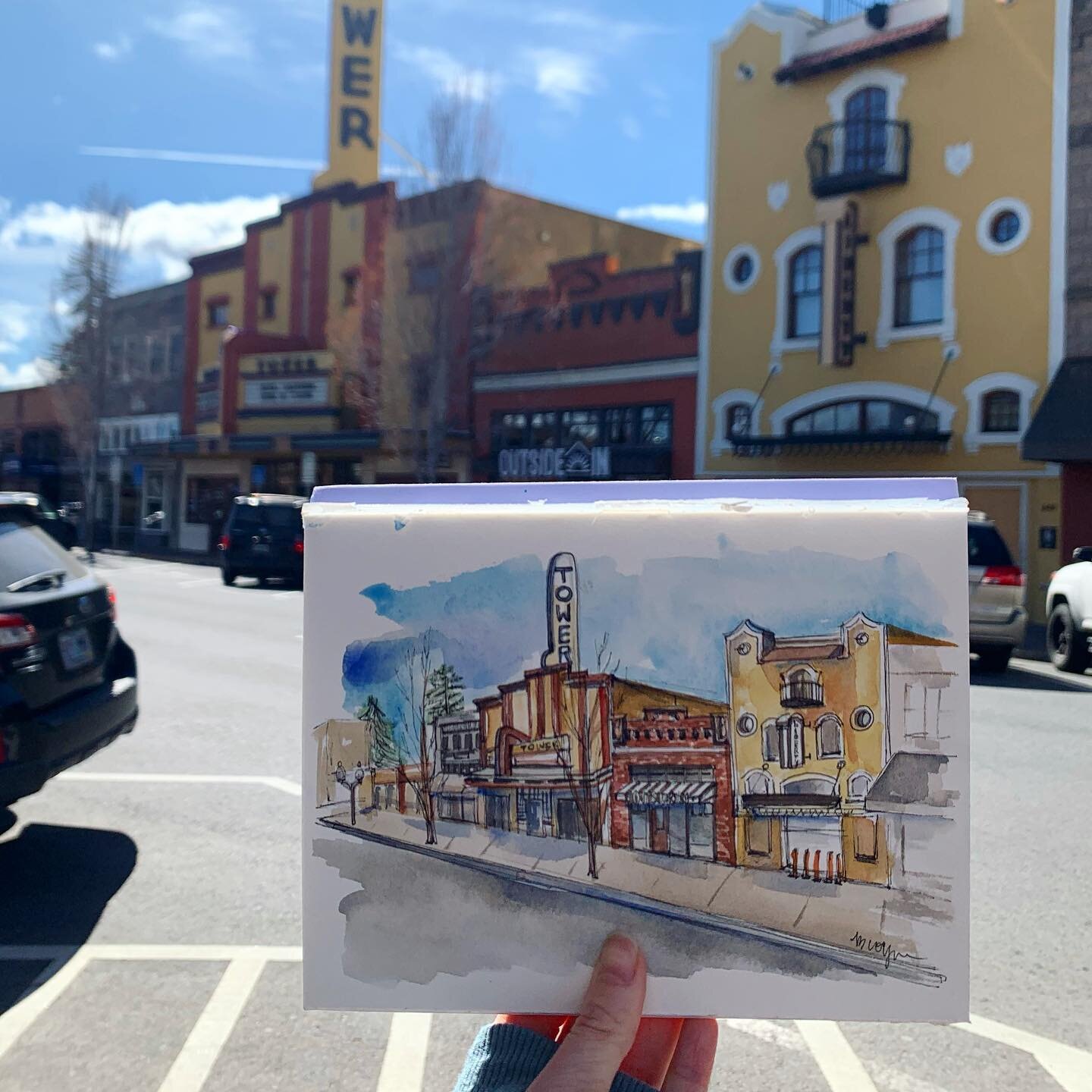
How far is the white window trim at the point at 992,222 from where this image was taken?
18984mm

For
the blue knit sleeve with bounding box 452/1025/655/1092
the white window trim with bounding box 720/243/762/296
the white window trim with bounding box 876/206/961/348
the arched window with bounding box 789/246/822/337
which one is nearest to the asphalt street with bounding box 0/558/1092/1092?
the blue knit sleeve with bounding box 452/1025/655/1092

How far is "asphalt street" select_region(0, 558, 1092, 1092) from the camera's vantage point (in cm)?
326

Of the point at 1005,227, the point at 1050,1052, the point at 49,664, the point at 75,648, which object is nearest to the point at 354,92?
the point at 1005,227

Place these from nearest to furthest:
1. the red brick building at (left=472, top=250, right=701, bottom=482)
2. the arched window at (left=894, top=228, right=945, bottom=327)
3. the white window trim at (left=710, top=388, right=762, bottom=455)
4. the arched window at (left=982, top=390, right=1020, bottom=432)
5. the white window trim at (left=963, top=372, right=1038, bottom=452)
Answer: the white window trim at (left=963, top=372, right=1038, bottom=452) → the arched window at (left=982, top=390, right=1020, bottom=432) → the arched window at (left=894, top=228, right=945, bottom=327) → the white window trim at (left=710, top=388, right=762, bottom=455) → the red brick building at (left=472, top=250, right=701, bottom=482)

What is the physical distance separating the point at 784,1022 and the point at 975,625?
881 centimetres

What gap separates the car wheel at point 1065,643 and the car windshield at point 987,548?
4.30ft

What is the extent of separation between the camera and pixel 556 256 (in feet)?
96.6

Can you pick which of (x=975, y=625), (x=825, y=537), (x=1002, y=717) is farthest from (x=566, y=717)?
(x=975, y=625)

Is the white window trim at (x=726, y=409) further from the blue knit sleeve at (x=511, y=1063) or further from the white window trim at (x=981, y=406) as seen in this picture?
the blue knit sleeve at (x=511, y=1063)

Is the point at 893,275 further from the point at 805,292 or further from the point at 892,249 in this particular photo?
the point at 805,292

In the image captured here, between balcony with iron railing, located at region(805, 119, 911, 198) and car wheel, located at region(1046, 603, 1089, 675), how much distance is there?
10.7 metres

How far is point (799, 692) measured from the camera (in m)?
1.18

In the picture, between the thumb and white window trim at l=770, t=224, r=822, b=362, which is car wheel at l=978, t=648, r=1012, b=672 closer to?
white window trim at l=770, t=224, r=822, b=362

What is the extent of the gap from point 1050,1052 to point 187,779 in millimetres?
5004
